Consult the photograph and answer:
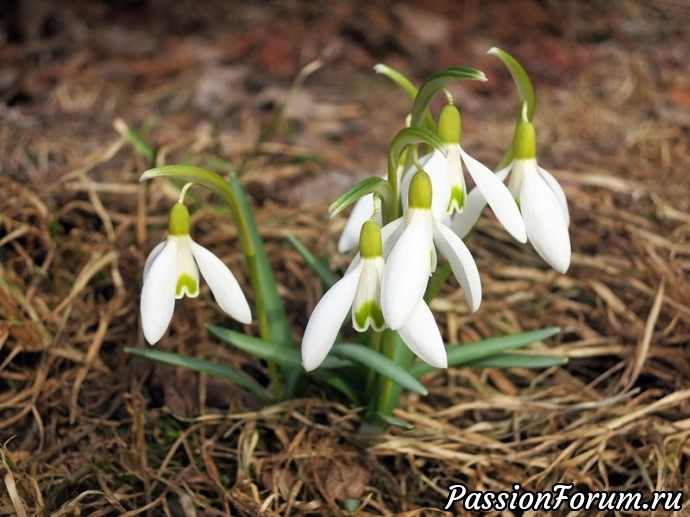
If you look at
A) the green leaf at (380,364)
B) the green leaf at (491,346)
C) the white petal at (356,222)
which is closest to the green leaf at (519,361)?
the green leaf at (491,346)

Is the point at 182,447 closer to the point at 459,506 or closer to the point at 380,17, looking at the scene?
the point at 459,506

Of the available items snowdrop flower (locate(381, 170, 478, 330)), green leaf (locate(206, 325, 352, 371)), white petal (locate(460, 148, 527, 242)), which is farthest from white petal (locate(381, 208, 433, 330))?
green leaf (locate(206, 325, 352, 371))

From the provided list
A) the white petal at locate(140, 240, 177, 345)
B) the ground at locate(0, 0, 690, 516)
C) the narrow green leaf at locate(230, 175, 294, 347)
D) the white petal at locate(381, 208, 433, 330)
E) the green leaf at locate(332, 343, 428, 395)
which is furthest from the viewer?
the narrow green leaf at locate(230, 175, 294, 347)

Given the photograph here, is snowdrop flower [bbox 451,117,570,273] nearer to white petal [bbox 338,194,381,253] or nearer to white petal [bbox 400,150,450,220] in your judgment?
white petal [bbox 400,150,450,220]

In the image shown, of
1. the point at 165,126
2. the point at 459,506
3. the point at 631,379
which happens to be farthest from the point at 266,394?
the point at 165,126

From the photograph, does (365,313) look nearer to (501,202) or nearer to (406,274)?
(406,274)

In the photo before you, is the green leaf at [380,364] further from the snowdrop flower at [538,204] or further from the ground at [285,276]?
the snowdrop flower at [538,204]
